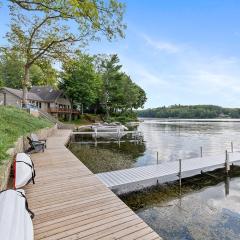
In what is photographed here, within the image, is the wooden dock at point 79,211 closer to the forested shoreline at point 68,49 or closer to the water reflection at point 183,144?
the forested shoreline at point 68,49

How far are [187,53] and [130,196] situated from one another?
22400mm

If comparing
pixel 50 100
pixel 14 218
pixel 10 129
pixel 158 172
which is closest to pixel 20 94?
pixel 50 100

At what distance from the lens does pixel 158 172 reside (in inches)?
356

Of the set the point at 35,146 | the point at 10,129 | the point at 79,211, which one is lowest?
the point at 79,211

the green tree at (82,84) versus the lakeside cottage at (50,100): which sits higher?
the green tree at (82,84)

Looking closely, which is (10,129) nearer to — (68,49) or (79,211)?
(79,211)

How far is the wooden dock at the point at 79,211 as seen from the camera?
3688 mm

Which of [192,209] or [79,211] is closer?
[79,211]

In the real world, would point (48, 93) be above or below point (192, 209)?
above

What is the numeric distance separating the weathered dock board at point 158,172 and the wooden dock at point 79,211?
1243 millimetres

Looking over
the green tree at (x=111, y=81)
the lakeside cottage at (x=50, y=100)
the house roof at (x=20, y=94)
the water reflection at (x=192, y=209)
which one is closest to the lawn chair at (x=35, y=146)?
the water reflection at (x=192, y=209)

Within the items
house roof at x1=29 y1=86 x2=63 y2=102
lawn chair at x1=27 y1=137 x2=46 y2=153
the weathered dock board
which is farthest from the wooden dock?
house roof at x1=29 y1=86 x2=63 y2=102

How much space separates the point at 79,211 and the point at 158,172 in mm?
5144

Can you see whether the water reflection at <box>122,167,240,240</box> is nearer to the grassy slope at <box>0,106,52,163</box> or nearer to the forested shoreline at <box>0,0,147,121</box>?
the grassy slope at <box>0,106,52,163</box>
